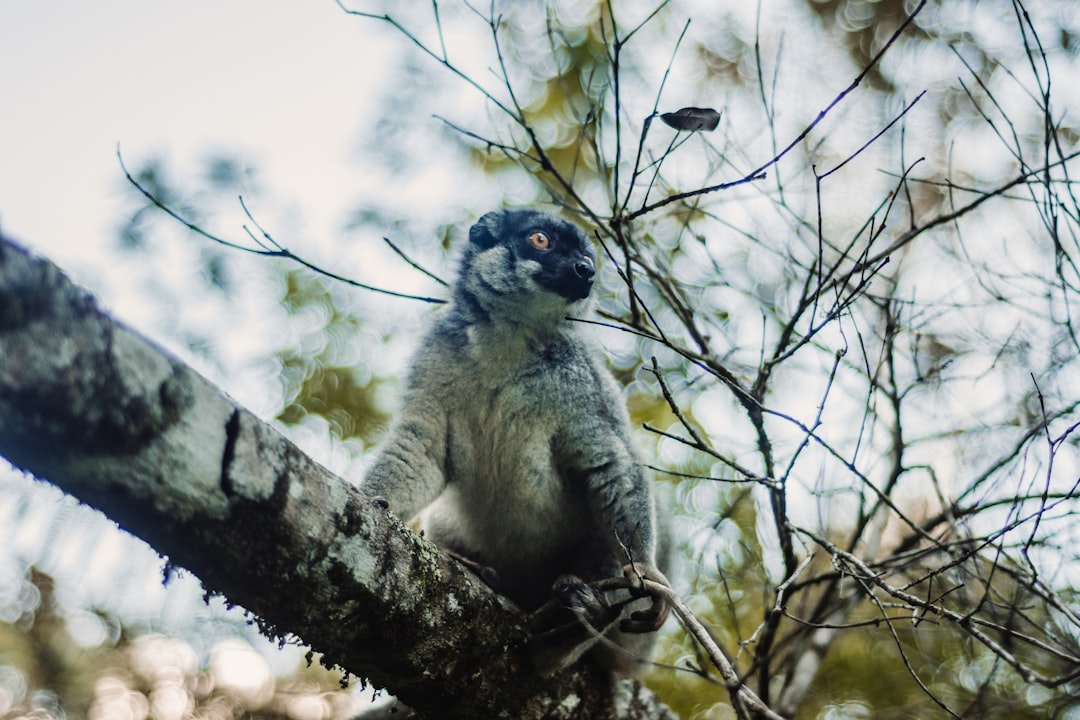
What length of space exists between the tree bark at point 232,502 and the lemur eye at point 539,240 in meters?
2.37

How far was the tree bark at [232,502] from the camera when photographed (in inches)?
77.0

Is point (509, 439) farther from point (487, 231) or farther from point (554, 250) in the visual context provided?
point (487, 231)

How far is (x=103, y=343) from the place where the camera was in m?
2.04

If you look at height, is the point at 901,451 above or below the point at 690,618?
above

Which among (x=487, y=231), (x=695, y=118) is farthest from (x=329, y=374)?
(x=695, y=118)

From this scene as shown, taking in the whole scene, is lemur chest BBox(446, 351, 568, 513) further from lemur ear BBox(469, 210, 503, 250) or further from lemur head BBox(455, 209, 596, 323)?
lemur ear BBox(469, 210, 503, 250)

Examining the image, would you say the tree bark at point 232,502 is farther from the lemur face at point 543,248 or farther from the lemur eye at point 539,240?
the lemur eye at point 539,240

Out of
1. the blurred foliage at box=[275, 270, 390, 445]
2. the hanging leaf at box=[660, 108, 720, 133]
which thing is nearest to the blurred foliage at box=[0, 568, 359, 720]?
the blurred foliage at box=[275, 270, 390, 445]

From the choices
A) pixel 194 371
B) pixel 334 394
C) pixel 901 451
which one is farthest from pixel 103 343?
pixel 334 394

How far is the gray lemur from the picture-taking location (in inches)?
183

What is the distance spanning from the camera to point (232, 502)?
2406 millimetres

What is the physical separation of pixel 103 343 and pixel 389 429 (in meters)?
2.91

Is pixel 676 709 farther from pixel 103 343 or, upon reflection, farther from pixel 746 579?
pixel 103 343

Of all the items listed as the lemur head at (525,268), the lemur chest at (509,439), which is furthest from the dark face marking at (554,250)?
the lemur chest at (509,439)
